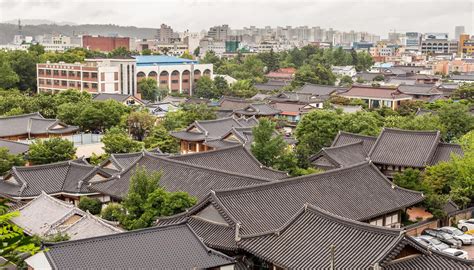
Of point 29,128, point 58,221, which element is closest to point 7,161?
point 29,128

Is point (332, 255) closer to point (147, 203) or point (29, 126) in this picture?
point (147, 203)

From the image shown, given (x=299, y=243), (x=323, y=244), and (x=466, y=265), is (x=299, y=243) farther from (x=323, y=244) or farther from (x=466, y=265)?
(x=466, y=265)

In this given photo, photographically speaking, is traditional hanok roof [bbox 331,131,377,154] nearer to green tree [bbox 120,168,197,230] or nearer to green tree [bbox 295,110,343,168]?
green tree [bbox 295,110,343,168]

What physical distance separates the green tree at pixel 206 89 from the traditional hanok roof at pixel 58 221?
58919 millimetres

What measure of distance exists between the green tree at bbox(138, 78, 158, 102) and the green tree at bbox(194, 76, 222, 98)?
7.38 meters

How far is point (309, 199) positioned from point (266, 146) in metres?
10.2

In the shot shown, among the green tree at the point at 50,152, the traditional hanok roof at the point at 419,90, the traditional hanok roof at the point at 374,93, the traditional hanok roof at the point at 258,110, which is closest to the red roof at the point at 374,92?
the traditional hanok roof at the point at 374,93

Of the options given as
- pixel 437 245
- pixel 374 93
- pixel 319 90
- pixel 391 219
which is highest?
pixel 374 93

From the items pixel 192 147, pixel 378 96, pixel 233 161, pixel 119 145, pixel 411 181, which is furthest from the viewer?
pixel 378 96

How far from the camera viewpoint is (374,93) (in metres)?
64.8

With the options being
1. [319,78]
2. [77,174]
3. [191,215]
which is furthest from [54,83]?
[191,215]

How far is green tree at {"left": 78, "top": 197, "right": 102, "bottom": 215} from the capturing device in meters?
26.3

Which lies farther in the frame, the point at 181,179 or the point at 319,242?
the point at 181,179

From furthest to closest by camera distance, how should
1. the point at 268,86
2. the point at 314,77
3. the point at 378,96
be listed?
1. the point at 268,86
2. the point at 314,77
3. the point at 378,96
